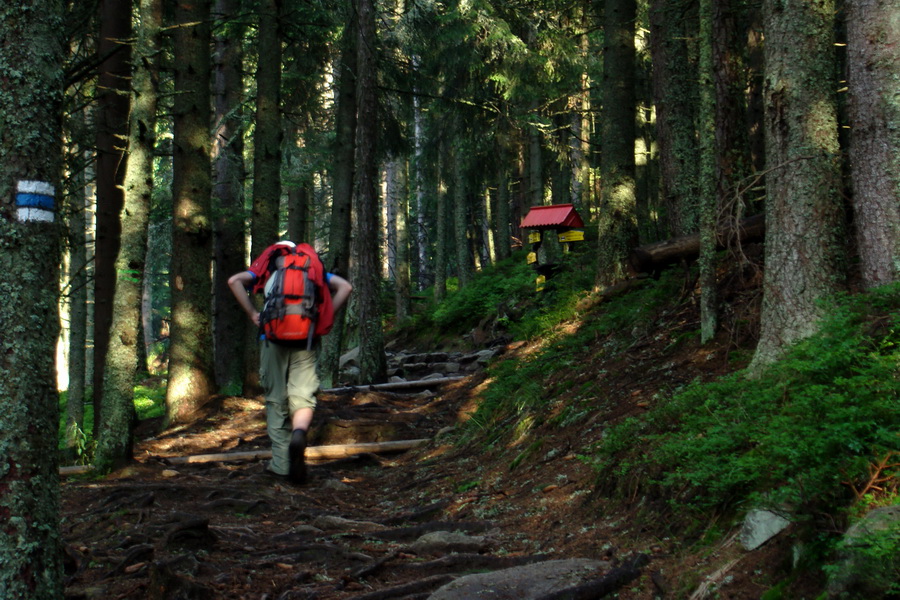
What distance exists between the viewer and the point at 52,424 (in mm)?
3508

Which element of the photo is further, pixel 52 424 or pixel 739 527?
pixel 739 527

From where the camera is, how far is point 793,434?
3.96 m

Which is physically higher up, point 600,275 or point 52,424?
point 600,275

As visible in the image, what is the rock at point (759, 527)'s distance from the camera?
364 cm

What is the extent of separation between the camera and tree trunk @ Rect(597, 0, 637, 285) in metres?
11.8

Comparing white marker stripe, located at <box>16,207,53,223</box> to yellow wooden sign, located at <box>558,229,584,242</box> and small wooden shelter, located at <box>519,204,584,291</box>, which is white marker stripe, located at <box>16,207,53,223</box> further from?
yellow wooden sign, located at <box>558,229,584,242</box>

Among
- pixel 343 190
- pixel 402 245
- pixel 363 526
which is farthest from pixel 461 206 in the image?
pixel 363 526

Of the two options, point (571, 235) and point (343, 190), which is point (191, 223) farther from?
point (571, 235)

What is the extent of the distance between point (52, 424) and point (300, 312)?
341 centimetres

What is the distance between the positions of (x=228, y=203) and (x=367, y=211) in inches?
120

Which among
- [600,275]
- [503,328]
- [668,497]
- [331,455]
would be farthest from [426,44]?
[668,497]

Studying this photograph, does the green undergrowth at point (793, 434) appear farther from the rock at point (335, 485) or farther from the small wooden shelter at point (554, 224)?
the small wooden shelter at point (554, 224)

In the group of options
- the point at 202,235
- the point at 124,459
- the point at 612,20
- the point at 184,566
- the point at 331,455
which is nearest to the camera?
the point at 184,566

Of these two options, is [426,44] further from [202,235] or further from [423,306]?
[423,306]
